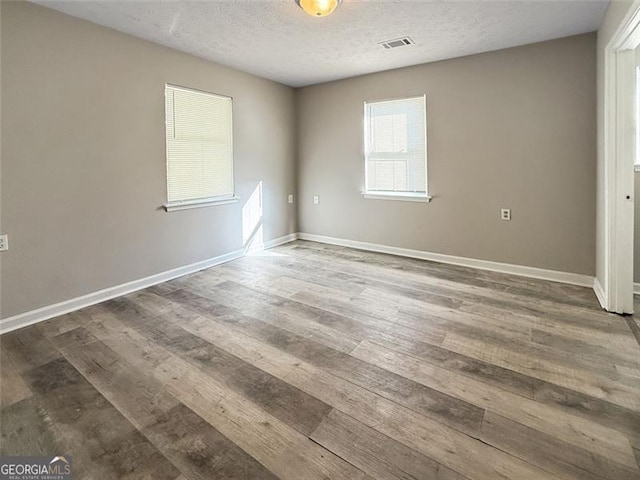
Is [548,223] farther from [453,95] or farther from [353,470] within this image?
[353,470]

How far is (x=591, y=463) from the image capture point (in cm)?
137

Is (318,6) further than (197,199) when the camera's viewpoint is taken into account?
No

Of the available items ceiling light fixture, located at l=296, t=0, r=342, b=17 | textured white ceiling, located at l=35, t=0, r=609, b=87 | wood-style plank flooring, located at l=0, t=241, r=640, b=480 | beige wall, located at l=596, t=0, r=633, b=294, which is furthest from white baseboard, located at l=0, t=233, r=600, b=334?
ceiling light fixture, located at l=296, t=0, r=342, b=17

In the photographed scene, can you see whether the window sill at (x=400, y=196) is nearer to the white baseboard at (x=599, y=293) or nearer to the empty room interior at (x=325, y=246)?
the empty room interior at (x=325, y=246)

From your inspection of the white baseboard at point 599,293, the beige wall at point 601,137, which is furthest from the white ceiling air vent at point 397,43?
the white baseboard at point 599,293

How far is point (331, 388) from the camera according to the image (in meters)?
1.88

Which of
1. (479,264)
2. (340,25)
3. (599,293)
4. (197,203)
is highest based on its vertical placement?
(340,25)

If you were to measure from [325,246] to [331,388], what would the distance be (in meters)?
3.47

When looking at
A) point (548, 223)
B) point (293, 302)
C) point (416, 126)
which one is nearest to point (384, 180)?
point (416, 126)

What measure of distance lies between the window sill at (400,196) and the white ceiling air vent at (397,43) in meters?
1.77

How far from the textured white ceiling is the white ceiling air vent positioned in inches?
2.9

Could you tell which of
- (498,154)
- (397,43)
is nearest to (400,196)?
(498,154)

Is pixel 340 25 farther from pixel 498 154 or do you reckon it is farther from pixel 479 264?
pixel 479 264

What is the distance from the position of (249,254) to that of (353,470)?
370cm
